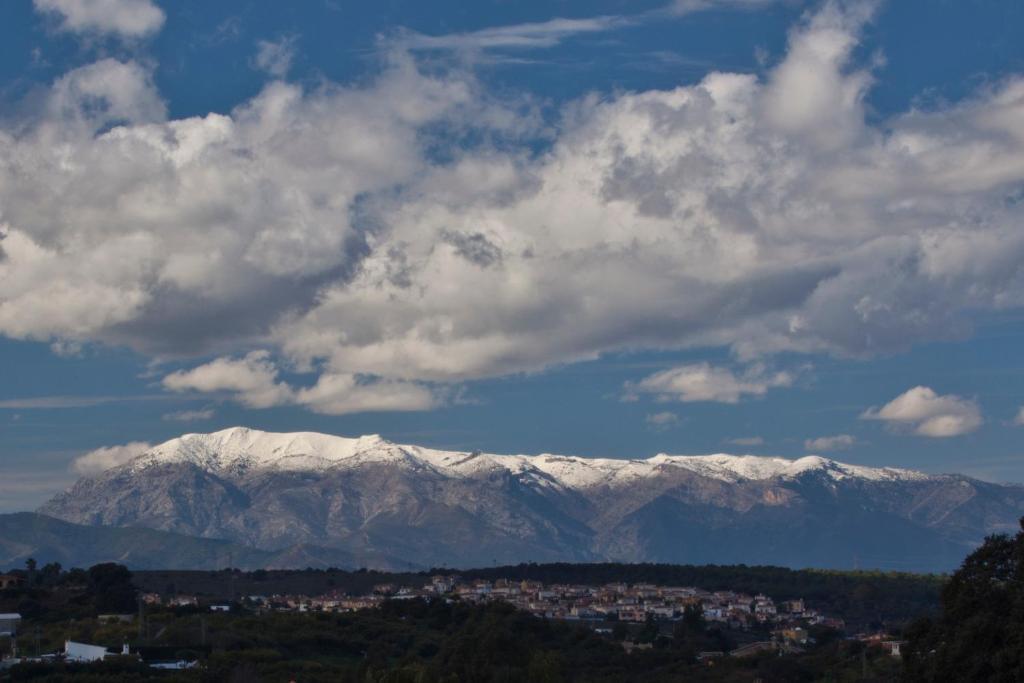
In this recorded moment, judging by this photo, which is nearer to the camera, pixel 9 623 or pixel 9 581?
pixel 9 623

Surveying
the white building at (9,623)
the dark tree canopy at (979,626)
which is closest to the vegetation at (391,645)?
the white building at (9,623)

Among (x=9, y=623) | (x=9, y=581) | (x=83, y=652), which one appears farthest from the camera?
(x=9, y=581)

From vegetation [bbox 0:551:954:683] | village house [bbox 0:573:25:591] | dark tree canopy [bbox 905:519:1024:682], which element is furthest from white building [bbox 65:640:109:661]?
dark tree canopy [bbox 905:519:1024:682]

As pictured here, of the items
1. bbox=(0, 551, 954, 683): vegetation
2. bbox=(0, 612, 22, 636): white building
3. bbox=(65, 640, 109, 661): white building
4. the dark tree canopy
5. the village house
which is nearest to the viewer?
the dark tree canopy

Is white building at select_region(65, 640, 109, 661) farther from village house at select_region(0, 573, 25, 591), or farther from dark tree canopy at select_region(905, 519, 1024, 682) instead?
dark tree canopy at select_region(905, 519, 1024, 682)

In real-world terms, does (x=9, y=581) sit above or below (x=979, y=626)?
above

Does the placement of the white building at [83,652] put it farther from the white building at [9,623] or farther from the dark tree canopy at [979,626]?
the dark tree canopy at [979,626]

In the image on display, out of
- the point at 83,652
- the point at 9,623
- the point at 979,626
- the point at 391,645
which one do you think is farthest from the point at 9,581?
the point at 979,626

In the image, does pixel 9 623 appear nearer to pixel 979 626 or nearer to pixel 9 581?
pixel 9 581

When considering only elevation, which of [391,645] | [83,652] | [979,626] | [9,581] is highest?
[9,581]

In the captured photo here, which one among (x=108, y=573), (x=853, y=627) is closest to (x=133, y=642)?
(x=108, y=573)

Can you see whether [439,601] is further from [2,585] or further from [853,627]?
[853,627]
